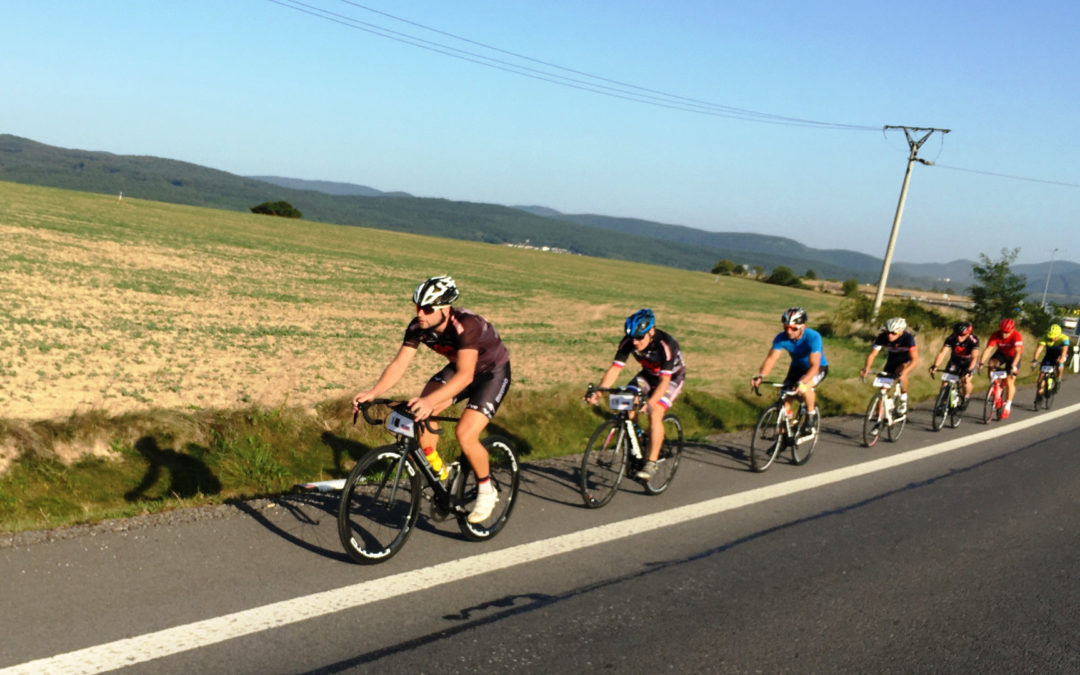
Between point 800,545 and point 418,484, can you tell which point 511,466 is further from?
point 800,545

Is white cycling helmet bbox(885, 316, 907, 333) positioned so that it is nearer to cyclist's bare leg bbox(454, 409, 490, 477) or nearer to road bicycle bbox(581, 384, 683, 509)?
road bicycle bbox(581, 384, 683, 509)

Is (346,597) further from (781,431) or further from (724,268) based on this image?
(724,268)

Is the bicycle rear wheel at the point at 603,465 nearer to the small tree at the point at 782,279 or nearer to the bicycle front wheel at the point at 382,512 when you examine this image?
the bicycle front wheel at the point at 382,512

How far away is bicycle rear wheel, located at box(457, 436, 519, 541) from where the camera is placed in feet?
20.9

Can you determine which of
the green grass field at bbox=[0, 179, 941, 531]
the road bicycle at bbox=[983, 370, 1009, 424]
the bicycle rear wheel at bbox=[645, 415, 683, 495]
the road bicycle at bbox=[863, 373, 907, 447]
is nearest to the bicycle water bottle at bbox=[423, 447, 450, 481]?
the green grass field at bbox=[0, 179, 941, 531]

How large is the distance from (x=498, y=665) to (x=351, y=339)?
15.6m

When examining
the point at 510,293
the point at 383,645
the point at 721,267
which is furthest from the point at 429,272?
the point at 721,267

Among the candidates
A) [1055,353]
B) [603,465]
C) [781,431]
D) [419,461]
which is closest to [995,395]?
[1055,353]

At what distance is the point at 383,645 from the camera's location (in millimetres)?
4520

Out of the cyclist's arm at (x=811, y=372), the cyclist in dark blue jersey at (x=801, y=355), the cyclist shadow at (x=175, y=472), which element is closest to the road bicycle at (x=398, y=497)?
the cyclist shadow at (x=175, y=472)

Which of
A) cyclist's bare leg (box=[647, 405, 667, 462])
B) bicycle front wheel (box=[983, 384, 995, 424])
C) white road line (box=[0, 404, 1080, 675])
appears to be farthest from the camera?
bicycle front wheel (box=[983, 384, 995, 424])

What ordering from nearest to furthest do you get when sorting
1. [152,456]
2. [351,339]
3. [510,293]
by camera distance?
1. [152,456]
2. [351,339]
3. [510,293]

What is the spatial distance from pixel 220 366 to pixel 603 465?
26.8ft

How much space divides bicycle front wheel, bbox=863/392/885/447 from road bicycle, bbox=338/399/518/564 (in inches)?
291
